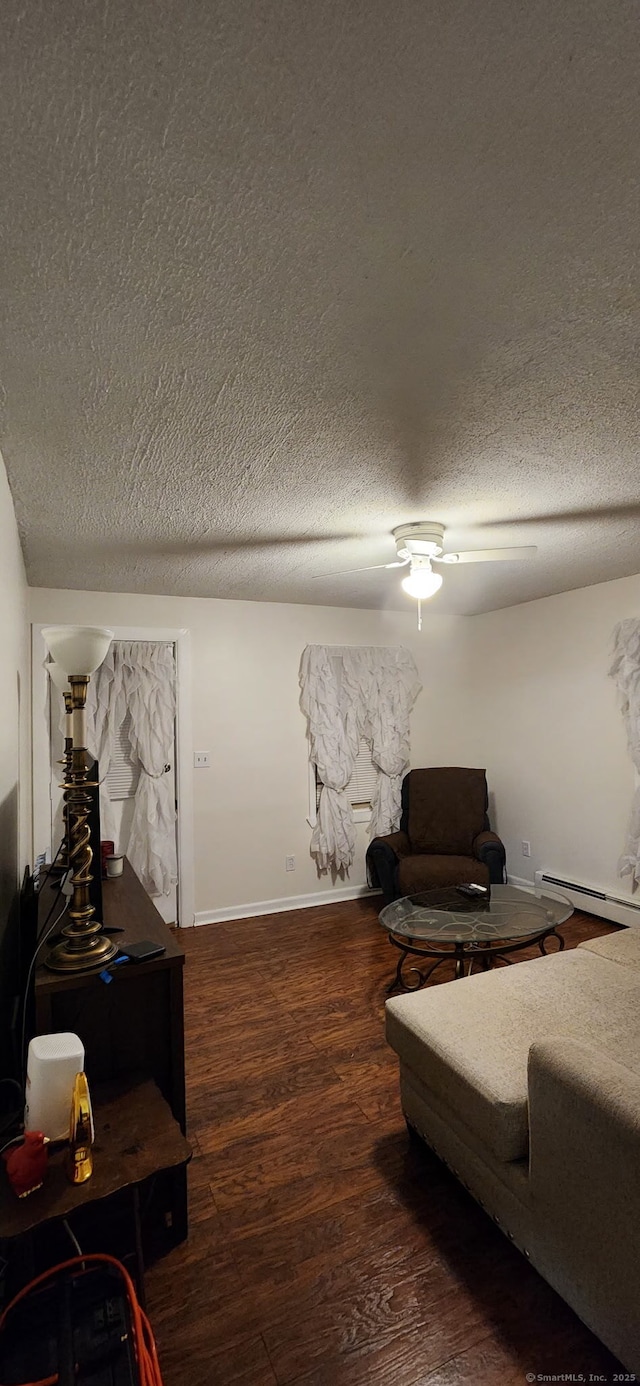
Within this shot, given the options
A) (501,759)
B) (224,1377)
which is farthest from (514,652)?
(224,1377)

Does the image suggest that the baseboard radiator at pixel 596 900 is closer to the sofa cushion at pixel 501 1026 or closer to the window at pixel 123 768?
the sofa cushion at pixel 501 1026

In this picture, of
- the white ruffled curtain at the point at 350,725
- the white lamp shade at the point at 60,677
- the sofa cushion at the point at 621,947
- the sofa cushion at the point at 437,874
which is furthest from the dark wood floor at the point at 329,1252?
the white ruffled curtain at the point at 350,725

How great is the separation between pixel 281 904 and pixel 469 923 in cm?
187

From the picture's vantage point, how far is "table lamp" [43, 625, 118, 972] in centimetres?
162

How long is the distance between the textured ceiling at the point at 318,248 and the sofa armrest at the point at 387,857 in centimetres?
276

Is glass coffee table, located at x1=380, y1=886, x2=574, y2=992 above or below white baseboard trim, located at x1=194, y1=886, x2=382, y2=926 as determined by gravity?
above

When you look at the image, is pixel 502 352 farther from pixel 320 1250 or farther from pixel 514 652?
pixel 514 652

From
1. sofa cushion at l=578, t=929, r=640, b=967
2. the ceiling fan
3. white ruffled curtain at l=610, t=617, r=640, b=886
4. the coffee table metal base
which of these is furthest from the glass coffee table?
the ceiling fan

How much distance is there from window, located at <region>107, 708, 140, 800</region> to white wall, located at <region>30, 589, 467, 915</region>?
42 cm

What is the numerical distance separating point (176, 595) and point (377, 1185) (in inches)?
132

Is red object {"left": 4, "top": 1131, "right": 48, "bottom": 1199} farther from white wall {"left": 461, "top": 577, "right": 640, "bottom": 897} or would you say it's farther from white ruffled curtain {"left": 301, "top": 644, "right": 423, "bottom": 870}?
white wall {"left": 461, "top": 577, "right": 640, "bottom": 897}

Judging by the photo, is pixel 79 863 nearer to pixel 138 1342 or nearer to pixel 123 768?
pixel 138 1342

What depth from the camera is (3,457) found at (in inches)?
69.3

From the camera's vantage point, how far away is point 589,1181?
1217 mm
